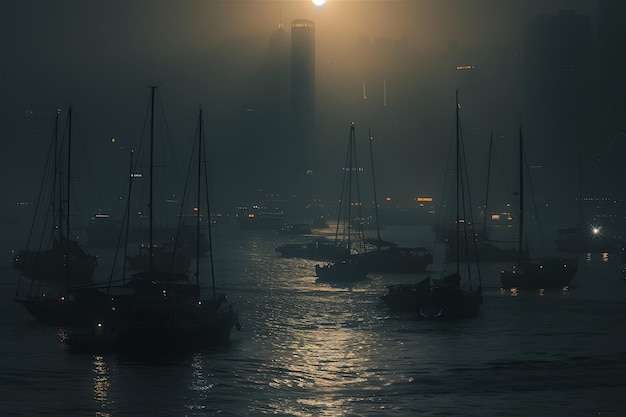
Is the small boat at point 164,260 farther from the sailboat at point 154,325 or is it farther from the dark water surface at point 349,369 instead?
the sailboat at point 154,325

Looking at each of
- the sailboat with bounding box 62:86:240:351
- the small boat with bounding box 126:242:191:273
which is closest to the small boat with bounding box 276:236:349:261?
the small boat with bounding box 126:242:191:273

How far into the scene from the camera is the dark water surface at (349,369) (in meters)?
45.3

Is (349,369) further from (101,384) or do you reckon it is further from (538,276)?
(538,276)

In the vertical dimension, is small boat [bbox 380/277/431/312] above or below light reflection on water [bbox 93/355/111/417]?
above

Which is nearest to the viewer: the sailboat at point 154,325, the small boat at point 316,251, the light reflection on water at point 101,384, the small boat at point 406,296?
the light reflection on water at point 101,384

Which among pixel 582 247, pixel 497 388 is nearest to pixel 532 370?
pixel 497 388

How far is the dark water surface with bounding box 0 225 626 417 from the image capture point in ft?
149

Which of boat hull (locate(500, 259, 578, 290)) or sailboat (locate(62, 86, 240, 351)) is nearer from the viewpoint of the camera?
sailboat (locate(62, 86, 240, 351))

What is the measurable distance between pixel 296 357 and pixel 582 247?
5044 inches

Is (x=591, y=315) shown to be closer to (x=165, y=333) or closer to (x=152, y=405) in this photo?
(x=165, y=333)

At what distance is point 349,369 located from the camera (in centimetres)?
5394

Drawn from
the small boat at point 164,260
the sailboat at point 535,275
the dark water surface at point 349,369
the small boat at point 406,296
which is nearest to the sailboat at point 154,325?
the dark water surface at point 349,369

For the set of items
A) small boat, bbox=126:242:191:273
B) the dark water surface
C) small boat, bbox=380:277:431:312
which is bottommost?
the dark water surface

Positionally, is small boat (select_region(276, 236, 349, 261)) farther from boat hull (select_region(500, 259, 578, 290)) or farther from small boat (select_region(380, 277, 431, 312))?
small boat (select_region(380, 277, 431, 312))
